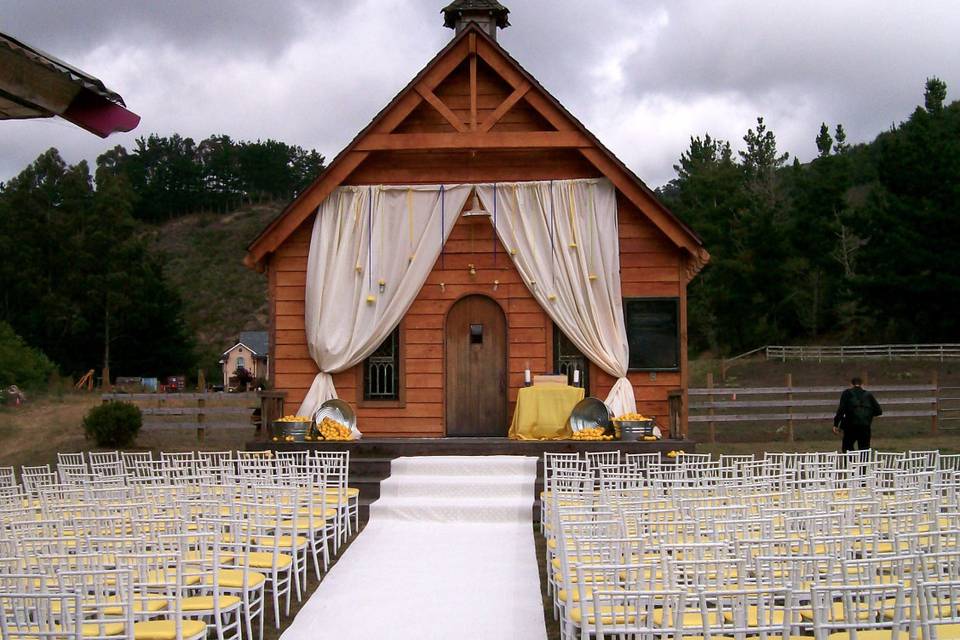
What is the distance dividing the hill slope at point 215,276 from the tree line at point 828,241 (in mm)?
31857

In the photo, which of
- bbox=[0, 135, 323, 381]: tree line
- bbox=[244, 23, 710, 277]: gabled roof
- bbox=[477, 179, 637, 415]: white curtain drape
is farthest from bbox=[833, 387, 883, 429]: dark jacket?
bbox=[0, 135, 323, 381]: tree line

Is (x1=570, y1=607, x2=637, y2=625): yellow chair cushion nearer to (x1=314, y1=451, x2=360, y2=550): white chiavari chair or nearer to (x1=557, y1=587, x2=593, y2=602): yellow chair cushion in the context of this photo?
(x1=557, y1=587, x2=593, y2=602): yellow chair cushion

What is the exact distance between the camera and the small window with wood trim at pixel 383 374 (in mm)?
16281

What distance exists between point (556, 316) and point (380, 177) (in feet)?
11.7

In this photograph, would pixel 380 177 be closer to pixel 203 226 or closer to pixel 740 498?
pixel 740 498

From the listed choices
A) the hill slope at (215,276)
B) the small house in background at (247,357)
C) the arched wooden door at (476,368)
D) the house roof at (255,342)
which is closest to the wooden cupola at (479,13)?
the arched wooden door at (476,368)

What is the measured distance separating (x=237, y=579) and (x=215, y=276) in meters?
76.5

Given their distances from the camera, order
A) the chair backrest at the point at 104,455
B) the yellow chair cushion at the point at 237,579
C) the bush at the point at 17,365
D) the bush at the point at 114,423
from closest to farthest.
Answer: the yellow chair cushion at the point at 237,579, the chair backrest at the point at 104,455, the bush at the point at 114,423, the bush at the point at 17,365

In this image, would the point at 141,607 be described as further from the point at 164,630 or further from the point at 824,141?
the point at 824,141

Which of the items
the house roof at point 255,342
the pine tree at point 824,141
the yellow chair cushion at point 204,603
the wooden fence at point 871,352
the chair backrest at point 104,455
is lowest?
the yellow chair cushion at point 204,603

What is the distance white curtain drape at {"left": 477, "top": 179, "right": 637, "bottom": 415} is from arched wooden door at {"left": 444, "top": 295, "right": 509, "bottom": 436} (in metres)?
0.88

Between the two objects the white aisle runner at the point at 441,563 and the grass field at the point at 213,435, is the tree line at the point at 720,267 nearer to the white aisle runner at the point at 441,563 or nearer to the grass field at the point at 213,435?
the grass field at the point at 213,435

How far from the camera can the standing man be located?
15.3m

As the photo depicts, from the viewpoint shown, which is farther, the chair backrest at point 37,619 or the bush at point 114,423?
the bush at point 114,423
